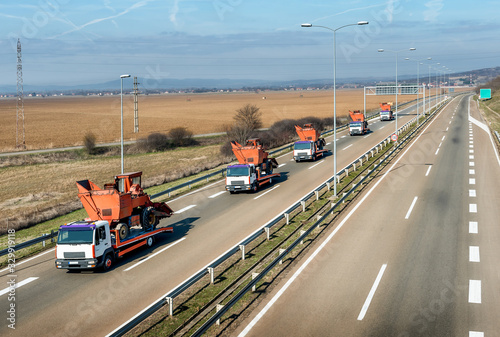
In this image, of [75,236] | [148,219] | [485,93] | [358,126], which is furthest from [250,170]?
[485,93]

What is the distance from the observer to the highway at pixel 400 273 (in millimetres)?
13031

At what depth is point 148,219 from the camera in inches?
875

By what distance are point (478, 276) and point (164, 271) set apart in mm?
11146

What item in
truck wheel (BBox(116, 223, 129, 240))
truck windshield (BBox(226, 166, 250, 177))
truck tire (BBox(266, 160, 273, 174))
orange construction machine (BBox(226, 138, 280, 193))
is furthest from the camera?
truck tire (BBox(266, 160, 273, 174))

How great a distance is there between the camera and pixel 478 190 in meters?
29.5

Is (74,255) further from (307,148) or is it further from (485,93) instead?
(485,93)

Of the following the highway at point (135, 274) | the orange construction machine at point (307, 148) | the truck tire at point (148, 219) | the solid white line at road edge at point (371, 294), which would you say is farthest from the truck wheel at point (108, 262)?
the orange construction machine at point (307, 148)

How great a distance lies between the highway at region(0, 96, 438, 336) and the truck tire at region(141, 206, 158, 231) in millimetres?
844

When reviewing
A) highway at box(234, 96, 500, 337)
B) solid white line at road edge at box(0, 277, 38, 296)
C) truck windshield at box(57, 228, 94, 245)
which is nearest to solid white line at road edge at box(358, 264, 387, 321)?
highway at box(234, 96, 500, 337)

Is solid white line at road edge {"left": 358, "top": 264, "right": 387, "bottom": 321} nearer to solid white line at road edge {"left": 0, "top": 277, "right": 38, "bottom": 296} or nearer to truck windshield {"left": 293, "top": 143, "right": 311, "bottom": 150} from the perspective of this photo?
solid white line at road edge {"left": 0, "top": 277, "right": 38, "bottom": 296}

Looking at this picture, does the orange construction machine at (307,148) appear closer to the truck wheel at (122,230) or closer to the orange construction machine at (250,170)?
the orange construction machine at (250,170)

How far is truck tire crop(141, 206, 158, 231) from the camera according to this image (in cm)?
2183

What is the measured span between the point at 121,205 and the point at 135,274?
353 cm

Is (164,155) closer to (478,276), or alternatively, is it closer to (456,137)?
(456,137)
